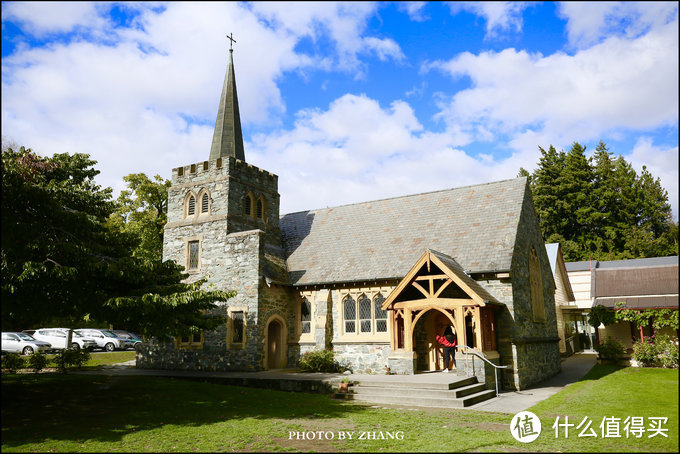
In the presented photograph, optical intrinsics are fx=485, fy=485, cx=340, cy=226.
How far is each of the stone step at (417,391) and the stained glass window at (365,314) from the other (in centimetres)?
437

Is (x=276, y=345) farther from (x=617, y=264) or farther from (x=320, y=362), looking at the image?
(x=617, y=264)

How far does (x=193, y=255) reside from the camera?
23453mm

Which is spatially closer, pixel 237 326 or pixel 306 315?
pixel 237 326

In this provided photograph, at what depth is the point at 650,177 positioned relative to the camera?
41.6 m

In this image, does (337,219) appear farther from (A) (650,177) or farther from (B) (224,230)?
(A) (650,177)

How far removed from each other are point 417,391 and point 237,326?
9388 mm

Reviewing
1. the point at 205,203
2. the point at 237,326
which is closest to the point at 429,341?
the point at 237,326

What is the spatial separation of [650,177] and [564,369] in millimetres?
26206

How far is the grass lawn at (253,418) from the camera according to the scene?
9.12m

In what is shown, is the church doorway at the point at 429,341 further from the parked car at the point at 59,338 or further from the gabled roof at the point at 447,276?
the parked car at the point at 59,338

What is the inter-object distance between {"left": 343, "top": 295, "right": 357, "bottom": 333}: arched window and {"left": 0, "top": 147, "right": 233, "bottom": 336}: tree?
7577 millimetres

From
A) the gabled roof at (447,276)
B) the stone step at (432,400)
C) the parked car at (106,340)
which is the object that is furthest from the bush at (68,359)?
the parked car at (106,340)

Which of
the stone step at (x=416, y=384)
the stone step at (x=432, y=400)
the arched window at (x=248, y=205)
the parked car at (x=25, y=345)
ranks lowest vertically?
the stone step at (x=432, y=400)

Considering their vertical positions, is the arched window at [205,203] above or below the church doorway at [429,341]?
above
